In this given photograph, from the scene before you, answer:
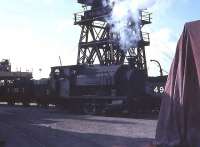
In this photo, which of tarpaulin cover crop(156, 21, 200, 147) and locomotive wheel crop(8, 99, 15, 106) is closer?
A: tarpaulin cover crop(156, 21, 200, 147)

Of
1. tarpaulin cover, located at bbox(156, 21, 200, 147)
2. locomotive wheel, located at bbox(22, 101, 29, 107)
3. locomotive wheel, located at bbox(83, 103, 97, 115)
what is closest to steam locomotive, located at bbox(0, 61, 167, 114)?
locomotive wheel, located at bbox(83, 103, 97, 115)

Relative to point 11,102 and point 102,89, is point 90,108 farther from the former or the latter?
point 11,102

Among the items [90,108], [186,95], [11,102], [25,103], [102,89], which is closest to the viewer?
[186,95]

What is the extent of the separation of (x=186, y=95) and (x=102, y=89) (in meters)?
24.0

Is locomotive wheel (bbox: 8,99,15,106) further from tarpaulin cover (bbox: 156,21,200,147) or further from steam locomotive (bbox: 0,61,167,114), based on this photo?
tarpaulin cover (bbox: 156,21,200,147)

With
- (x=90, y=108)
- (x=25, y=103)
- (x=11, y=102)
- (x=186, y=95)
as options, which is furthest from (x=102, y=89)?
(x=186, y=95)

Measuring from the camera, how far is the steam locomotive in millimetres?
29875

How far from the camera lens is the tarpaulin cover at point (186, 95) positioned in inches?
282

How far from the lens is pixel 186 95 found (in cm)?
726

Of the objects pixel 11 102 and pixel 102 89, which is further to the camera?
pixel 11 102

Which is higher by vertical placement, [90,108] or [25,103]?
[90,108]

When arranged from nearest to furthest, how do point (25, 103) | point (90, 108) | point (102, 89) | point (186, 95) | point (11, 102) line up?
point (186, 95)
point (102, 89)
point (90, 108)
point (25, 103)
point (11, 102)

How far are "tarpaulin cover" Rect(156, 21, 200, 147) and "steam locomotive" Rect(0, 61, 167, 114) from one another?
21.7 meters

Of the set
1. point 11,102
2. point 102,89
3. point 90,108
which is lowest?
point 11,102
